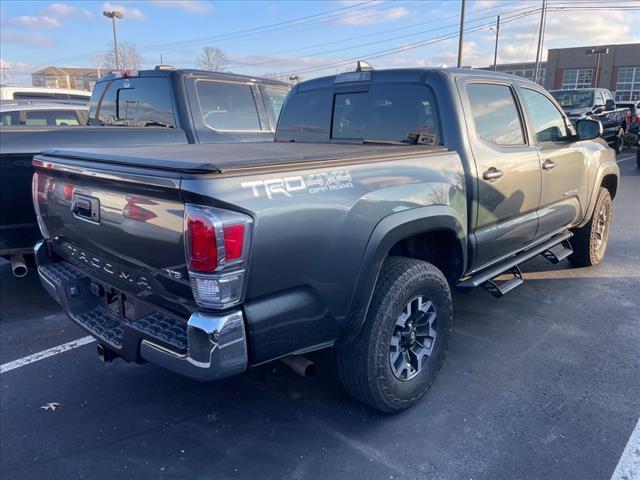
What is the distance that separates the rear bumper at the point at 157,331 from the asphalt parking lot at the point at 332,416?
22.1 inches

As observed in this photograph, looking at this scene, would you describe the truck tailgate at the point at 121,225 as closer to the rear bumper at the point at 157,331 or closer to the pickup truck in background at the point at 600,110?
the rear bumper at the point at 157,331

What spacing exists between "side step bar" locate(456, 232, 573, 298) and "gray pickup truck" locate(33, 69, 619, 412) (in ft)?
0.08

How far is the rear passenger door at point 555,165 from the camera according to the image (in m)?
4.20

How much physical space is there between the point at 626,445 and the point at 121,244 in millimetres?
2806

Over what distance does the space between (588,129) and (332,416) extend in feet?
11.4

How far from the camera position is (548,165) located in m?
4.16

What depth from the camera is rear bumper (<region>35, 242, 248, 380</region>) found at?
2057 mm

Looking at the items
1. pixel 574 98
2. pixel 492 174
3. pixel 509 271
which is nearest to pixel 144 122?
pixel 492 174

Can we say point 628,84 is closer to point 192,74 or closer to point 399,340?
point 192,74

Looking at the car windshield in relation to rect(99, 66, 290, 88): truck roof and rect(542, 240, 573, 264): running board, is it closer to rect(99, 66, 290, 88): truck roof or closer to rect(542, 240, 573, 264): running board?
rect(542, 240, 573, 264): running board

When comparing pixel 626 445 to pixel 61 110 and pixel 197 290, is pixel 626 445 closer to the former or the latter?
pixel 197 290

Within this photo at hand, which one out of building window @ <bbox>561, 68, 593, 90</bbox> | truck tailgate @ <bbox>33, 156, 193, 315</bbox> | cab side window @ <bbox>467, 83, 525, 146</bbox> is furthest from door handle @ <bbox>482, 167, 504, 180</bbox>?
building window @ <bbox>561, 68, 593, 90</bbox>

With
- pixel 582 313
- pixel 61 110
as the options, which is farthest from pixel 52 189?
pixel 61 110

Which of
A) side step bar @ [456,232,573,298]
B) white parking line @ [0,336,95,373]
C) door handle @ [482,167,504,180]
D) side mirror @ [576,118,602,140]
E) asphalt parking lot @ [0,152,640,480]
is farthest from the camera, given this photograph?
side mirror @ [576,118,602,140]
